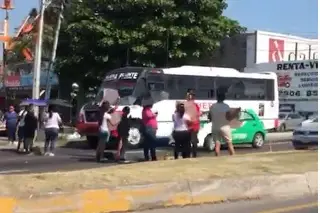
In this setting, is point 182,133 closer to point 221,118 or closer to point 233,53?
point 221,118

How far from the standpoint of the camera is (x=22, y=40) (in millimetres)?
37500

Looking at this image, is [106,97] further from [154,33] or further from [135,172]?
[135,172]

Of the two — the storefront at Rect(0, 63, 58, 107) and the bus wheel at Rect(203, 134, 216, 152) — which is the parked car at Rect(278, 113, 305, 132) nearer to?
the bus wheel at Rect(203, 134, 216, 152)

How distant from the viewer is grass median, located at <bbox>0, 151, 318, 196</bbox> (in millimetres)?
8992

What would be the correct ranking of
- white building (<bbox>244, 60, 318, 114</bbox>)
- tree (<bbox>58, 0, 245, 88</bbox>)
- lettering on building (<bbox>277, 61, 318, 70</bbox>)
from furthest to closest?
white building (<bbox>244, 60, 318, 114</bbox>)
lettering on building (<bbox>277, 61, 318, 70</bbox>)
tree (<bbox>58, 0, 245, 88</bbox>)

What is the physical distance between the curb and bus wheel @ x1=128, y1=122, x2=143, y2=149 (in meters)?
12.6

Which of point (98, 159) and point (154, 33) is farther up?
point (154, 33)

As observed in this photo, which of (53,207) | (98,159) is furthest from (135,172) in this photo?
(98,159)

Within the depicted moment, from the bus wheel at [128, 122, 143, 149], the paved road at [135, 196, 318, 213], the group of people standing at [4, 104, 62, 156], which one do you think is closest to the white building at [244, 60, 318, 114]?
the bus wheel at [128, 122, 143, 149]

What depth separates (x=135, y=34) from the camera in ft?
106

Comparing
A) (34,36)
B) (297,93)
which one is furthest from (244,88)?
(297,93)

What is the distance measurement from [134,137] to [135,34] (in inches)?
392

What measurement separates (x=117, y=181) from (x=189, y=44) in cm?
2466

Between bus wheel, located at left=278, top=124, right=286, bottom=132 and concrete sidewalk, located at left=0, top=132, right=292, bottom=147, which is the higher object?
bus wheel, located at left=278, top=124, right=286, bottom=132
